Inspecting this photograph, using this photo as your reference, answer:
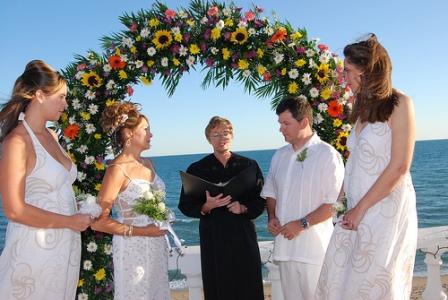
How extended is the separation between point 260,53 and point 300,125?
3.93 feet

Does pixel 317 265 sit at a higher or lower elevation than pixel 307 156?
lower

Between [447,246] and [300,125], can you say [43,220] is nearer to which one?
[300,125]

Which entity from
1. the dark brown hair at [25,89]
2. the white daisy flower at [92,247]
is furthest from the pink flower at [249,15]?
the white daisy flower at [92,247]

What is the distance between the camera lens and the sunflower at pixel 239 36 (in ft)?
15.7

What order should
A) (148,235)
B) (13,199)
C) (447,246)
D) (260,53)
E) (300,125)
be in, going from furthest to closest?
(260,53) < (447,246) < (300,125) < (148,235) < (13,199)

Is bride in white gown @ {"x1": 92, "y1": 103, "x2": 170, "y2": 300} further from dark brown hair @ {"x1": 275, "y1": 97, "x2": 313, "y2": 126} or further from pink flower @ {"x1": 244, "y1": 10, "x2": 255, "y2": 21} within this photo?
pink flower @ {"x1": 244, "y1": 10, "x2": 255, "y2": 21}

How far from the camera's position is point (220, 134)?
Result: 4184 millimetres

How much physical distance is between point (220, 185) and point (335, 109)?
4.77 ft

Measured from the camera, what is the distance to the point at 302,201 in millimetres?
3854

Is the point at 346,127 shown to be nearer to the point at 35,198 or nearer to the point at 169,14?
the point at 169,14

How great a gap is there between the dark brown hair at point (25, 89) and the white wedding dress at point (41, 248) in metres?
0.07

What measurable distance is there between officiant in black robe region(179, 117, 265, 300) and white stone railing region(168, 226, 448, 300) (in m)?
0.24

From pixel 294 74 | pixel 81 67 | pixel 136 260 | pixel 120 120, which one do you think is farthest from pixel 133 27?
pixel 136 260

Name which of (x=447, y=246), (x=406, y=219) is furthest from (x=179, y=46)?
(x=447, y=246)
